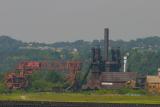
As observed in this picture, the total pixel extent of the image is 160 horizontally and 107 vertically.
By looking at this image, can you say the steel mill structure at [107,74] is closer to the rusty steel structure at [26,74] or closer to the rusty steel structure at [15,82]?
the rusty steel structure at [26,74]

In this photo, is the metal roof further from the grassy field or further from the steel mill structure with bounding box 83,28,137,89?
the grassy field

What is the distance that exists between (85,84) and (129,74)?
1215cm

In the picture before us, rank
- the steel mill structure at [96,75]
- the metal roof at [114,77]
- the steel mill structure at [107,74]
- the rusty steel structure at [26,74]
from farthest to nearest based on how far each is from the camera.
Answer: the metal roof at [114,77], the rusty steel structure at [26,74], the steel mill structure at [107,74], the steel mill structure at [96,75]

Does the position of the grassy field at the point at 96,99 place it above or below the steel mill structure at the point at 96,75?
below

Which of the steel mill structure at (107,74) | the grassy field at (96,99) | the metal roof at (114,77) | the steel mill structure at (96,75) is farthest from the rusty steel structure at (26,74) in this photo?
the grassy field at (96,99)

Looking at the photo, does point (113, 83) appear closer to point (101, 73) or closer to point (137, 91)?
point (101, 73)

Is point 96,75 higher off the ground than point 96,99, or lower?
higher

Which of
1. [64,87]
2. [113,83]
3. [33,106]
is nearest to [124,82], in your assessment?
[113,83]

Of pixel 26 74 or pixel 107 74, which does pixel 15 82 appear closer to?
pixel 26 74

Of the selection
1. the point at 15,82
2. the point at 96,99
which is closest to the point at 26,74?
the point at 15,82

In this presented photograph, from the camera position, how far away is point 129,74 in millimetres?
185250

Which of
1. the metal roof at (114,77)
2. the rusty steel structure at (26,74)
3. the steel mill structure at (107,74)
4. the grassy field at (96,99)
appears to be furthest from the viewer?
the metal roof at (114,77)

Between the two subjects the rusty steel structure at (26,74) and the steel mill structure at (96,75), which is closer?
the steel mill structure at (96,75)

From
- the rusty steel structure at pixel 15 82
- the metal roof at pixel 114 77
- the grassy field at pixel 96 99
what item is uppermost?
the metal roof at pixel 114 77
